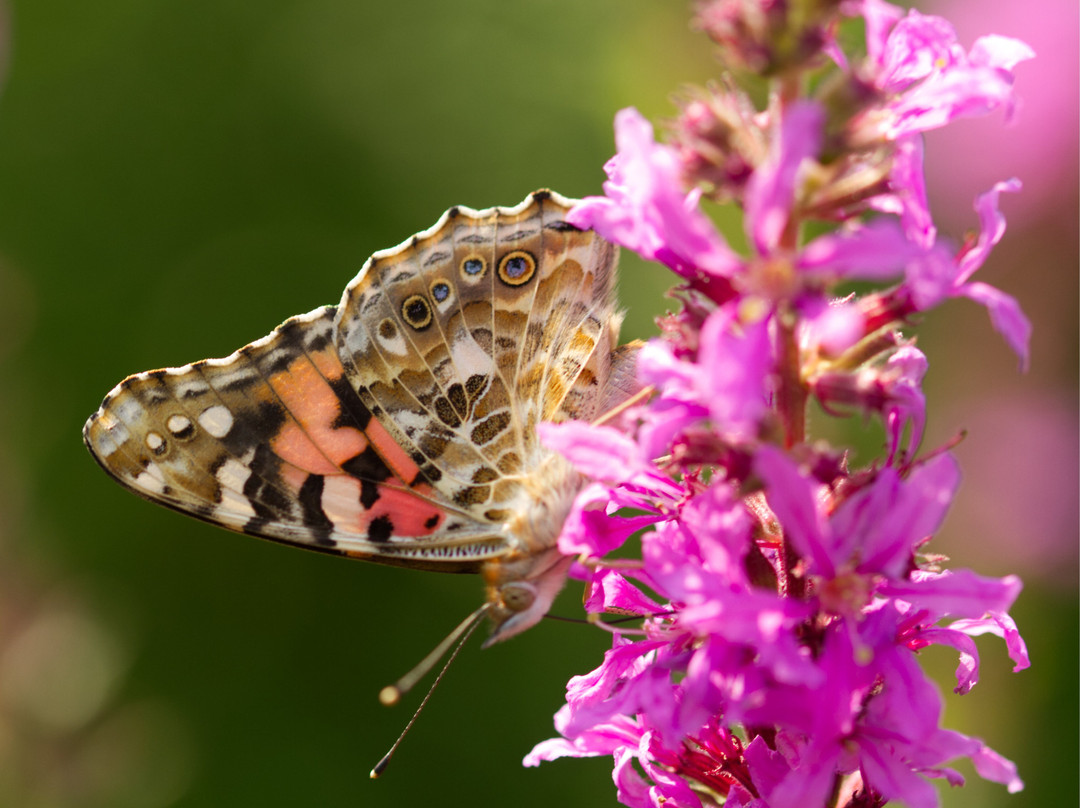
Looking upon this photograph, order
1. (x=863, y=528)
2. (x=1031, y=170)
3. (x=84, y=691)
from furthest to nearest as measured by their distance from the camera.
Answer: (x=1031, y=170) → (x=84, y=691) → (x=863, y=528)

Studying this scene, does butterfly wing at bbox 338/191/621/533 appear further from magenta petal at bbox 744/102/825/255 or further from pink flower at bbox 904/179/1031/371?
magenta petal at bbox 744/102/825/255

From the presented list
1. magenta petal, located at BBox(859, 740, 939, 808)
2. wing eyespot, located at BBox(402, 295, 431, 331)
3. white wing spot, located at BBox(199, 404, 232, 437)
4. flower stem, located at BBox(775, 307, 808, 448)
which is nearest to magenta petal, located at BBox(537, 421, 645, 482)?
flower stem, located at BBox(775, 307, 808, 448)

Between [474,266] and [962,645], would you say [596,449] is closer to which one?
[962,645]

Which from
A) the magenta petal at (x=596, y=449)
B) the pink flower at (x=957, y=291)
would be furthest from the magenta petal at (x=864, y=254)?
the magenta petal at (x=596, y=449)

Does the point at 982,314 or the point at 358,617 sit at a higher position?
the point at 982,314

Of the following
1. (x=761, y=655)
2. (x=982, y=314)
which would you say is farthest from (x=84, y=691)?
(x=982, y=314)

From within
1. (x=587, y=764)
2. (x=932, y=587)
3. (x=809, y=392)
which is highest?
(x=809, y=392)

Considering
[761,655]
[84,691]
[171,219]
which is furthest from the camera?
[171,219]

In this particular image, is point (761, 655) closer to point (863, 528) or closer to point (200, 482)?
point (863, 528)
